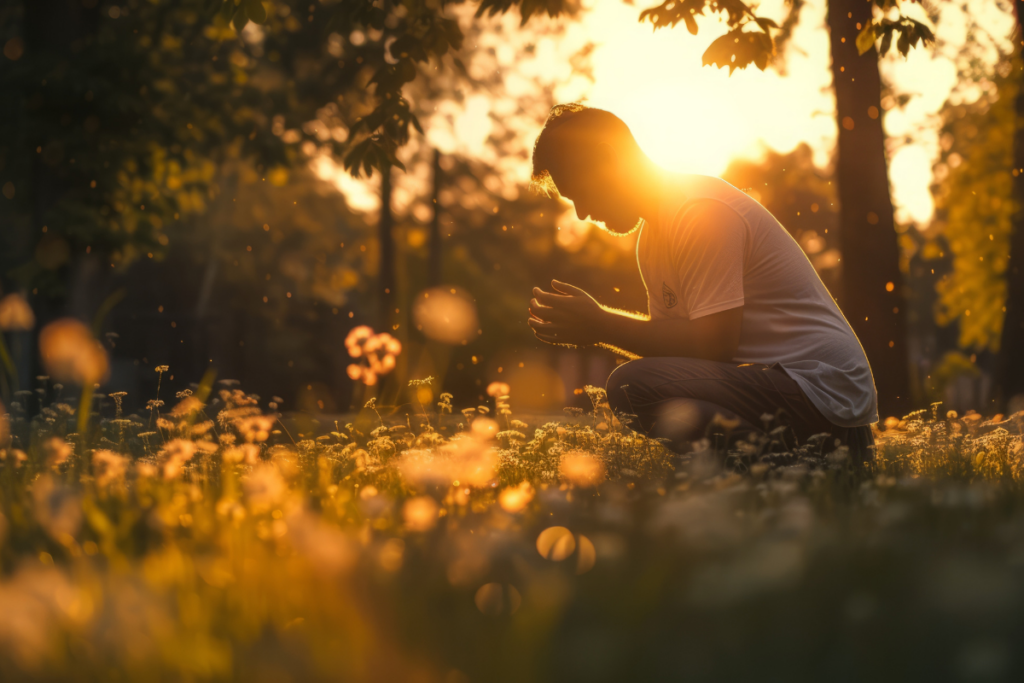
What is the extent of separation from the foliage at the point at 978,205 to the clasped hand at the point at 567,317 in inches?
737

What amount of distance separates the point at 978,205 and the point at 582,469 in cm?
2291

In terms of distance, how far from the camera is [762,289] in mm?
3740

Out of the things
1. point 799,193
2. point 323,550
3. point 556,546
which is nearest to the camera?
point 323,550

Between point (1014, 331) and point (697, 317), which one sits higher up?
point (1014, 331)

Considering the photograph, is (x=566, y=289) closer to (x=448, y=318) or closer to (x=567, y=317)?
(x=567, y=317)

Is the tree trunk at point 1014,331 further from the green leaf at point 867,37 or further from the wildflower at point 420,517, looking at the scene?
the wildflower at point 420,517

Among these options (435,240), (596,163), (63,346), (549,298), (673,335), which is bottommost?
(63,346)

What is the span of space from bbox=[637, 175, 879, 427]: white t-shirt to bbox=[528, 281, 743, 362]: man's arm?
93 mm

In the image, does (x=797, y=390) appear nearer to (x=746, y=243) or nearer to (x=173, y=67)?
(x=746, y=243)

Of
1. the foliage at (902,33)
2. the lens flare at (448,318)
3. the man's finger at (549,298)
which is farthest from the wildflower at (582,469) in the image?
the lens flare at (448,318)

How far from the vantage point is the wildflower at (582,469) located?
3.11 meters

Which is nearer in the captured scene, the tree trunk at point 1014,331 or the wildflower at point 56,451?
the wildflower at point 56,451

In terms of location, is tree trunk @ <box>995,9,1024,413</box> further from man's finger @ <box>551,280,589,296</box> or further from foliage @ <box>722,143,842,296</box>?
foliage @ <box>722,143,842,296</box>

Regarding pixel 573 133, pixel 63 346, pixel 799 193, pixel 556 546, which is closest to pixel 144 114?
pixel 63 346
